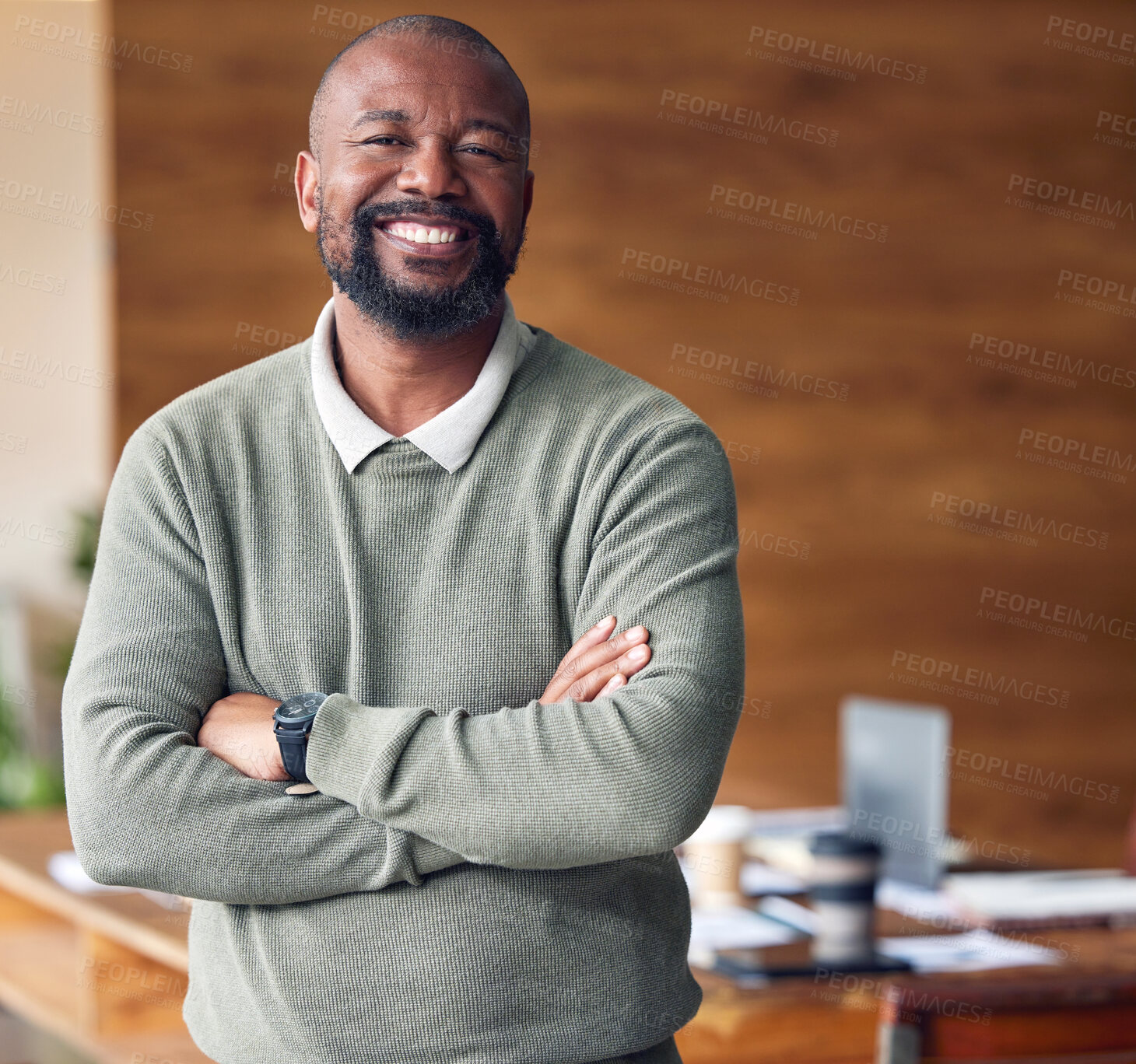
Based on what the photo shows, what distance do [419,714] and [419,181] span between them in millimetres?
550

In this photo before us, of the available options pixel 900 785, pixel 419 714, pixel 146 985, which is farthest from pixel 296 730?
pixel 900 785

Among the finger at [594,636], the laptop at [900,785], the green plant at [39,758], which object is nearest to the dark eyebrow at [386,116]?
the finger at [594,636]

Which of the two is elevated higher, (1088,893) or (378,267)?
(378,267)

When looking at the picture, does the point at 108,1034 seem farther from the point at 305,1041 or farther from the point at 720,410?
the point at 720,410

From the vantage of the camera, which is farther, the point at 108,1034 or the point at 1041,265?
the point at 1041,265

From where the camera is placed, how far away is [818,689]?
17.4 feet

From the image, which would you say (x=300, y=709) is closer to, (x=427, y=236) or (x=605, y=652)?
(x=605, y=652)

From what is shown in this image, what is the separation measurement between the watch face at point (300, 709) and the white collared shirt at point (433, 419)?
0.84 feet

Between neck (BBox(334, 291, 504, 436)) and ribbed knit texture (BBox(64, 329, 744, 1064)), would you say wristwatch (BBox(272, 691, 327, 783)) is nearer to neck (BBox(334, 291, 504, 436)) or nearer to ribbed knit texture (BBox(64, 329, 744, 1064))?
ribbed knit texture (BBox(64, 329, 744, 1064))

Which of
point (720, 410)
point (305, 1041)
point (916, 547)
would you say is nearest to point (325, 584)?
point (305, 1041)

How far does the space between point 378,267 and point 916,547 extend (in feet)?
13.9

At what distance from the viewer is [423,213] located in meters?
1.45

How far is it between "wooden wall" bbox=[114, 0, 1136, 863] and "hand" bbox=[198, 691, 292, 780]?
11.9 ft

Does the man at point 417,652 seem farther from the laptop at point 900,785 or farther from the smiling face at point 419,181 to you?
the laptop at point 900,785
